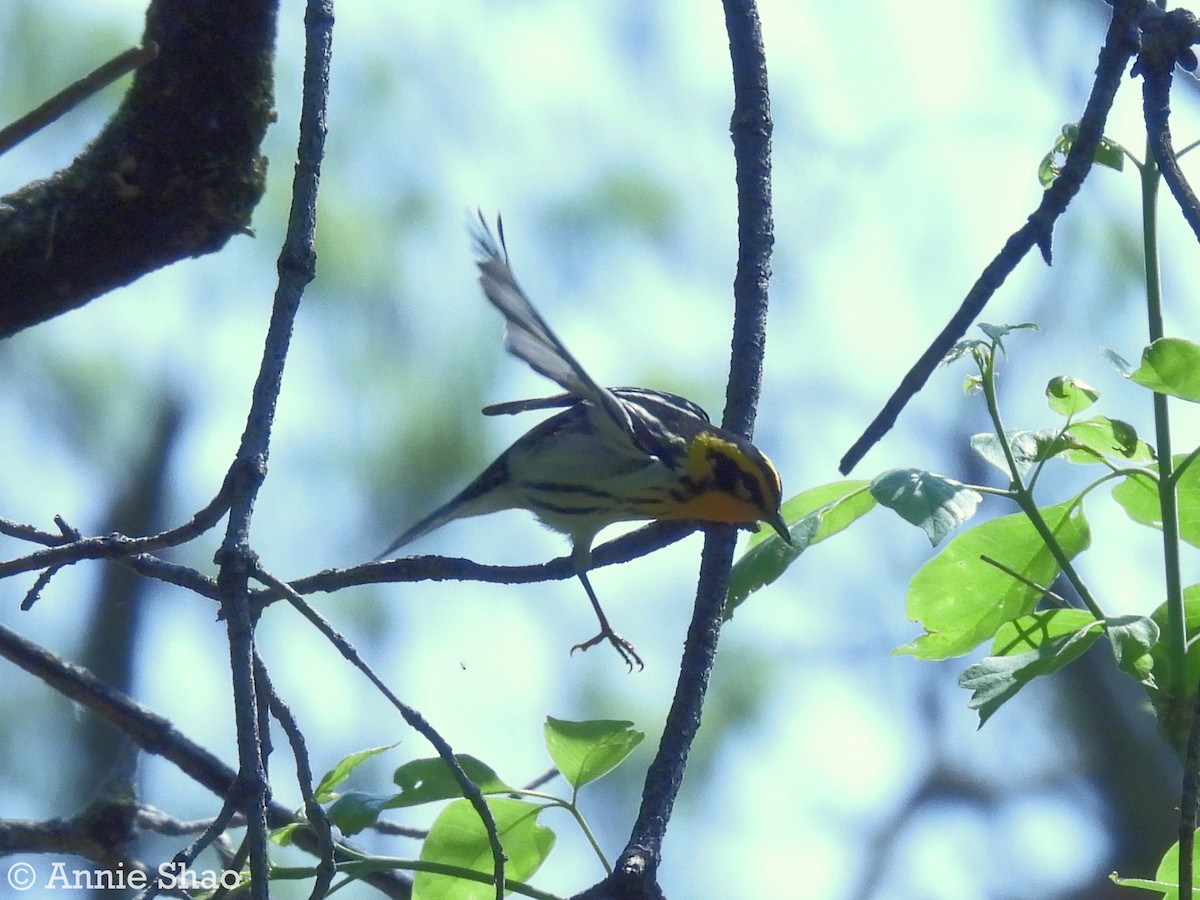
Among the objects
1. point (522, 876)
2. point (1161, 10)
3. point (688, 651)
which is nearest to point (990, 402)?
point (1161, 10)

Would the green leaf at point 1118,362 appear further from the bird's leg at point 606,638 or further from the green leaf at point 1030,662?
the bird's leg at point 606,638

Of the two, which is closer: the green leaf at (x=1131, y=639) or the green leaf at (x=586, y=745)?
the green leaf at (x=1131, y=639)

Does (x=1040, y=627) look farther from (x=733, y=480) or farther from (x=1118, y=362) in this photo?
(x=733, y=480)

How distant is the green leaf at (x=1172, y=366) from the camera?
51.3 inches

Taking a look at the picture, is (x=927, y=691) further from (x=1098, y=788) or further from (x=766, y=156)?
(x=766, y=156)

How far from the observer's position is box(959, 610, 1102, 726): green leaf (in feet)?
4.22

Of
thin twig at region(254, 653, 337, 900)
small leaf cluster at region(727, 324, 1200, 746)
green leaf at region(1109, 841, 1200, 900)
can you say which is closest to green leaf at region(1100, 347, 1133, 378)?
small leaf cluster at region(727, 324, 1200, 746)

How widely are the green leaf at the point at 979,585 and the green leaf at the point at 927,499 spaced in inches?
4.3

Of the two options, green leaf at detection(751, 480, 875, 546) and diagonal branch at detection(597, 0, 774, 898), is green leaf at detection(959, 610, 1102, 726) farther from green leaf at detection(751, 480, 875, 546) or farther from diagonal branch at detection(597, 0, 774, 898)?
diagonal branch at detection(597, 0, 774, 898)

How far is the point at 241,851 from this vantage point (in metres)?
1.34

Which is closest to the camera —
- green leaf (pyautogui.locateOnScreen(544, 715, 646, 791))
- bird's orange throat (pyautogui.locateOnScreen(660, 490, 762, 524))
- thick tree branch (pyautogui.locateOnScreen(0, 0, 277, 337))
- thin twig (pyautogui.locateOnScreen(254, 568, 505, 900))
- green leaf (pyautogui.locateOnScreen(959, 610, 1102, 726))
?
thin twig (pyautogui.locateOnScreen(254, 568, 505, 900))

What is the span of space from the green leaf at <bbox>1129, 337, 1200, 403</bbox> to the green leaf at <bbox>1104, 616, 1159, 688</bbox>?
9.5 inches

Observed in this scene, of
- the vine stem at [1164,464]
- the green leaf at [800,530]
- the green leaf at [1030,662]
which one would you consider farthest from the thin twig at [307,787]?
the vine stem at [1164,464]

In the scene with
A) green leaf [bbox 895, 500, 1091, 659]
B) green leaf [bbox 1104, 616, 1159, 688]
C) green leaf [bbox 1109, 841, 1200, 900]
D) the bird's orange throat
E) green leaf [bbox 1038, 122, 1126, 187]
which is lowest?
green leaf [bbox 1109, 841, 1200, 900]
